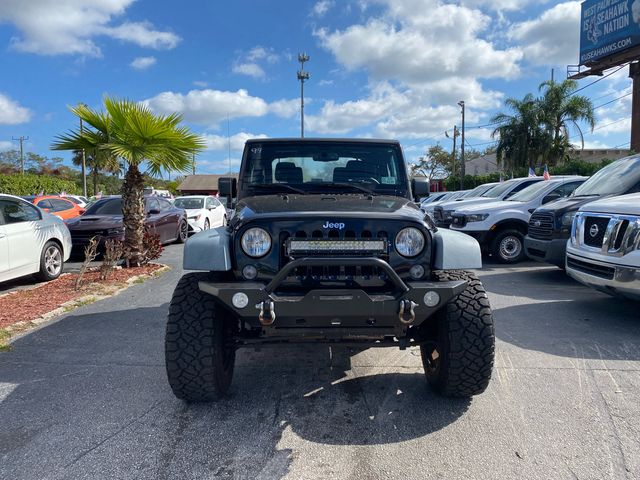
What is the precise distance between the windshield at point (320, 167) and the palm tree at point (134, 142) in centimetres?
410

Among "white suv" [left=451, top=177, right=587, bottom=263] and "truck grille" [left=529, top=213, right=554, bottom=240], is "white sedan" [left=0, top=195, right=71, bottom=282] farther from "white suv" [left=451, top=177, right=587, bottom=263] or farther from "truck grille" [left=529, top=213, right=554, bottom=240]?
"truck grille" [left=529, top=213, right=554, bottom=240]

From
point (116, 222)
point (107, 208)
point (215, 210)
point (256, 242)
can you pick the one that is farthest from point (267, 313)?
point (215, 210)

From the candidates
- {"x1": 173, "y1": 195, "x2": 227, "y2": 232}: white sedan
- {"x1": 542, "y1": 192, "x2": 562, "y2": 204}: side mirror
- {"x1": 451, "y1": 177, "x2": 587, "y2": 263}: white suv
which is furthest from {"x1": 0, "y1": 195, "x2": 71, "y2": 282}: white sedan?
{"x1": 542, "y1": 192, "x2": 562, "y2": 204}: side mirror

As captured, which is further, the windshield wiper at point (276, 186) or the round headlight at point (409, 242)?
the windshield wiper at point (276, 186)

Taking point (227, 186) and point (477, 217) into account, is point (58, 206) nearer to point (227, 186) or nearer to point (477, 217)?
point (227, 186)

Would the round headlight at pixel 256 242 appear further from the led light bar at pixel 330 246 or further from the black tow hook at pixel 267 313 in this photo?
the black tow hook at pixel 267 313

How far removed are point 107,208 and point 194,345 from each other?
30.0ft

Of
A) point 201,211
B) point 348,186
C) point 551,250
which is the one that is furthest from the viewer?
point 201,211

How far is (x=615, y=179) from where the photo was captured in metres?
6.62

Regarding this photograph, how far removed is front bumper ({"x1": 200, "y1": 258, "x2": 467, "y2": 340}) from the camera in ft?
8.82

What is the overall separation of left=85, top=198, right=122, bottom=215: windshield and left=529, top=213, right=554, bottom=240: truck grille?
8.68 metres

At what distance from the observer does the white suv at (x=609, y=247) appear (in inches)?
182

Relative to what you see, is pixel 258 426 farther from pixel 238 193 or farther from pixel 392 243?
pixel 238 193

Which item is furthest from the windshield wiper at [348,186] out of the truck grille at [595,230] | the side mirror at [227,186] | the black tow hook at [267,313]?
the truck grille at [595,230]
